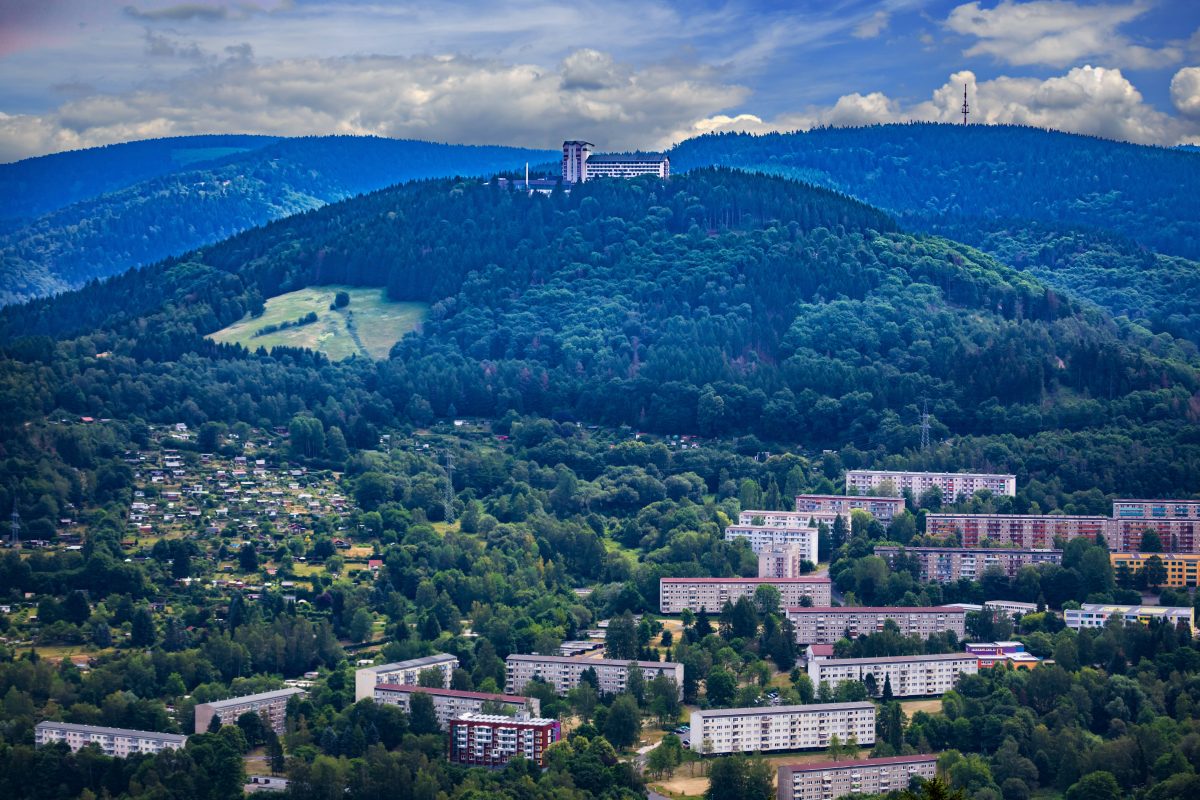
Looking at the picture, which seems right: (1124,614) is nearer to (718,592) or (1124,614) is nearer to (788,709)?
(718,592)

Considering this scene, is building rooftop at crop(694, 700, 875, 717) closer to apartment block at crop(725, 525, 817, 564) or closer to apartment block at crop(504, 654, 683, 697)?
apartment block at crop(504, 654, 683, 697)

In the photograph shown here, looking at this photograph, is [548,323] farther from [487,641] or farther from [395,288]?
[487,641]

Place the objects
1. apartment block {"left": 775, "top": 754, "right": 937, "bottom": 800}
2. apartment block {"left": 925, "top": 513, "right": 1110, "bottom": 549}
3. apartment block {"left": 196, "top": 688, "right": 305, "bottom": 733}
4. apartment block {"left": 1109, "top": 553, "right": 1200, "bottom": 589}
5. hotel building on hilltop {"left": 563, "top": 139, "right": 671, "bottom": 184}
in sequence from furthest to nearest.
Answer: hotel building on hilltop {"left": 563, "top": 139, "right": 671, "bottom": 184} → apartment block {"left": 925, "top": 513, "right": 1110, "bottom": 549} → apartment block {"left": 1109, "top": 553, "right": 1200, "bottom": 589} → apartment block {"left": 196, "top": 688, "right": 305, "bottom": 733} → apartment block {"left": 775, "top": 754, "right": 937, "bottom": 800}

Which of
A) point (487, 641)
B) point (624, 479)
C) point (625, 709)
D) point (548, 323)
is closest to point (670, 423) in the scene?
point (624, 479)

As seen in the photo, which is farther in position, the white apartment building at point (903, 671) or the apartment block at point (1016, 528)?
the apartment block at point (1016, 528)

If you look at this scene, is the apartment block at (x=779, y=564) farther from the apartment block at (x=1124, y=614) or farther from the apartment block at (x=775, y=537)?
the apartment block at (x=1124, y=614)

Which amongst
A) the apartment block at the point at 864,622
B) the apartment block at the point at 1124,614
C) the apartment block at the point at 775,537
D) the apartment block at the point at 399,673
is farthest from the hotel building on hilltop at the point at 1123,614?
the apartment block at the point at 399,673

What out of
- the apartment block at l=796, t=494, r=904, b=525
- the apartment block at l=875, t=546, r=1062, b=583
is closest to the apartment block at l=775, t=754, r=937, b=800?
the apartment block at l=875, t=546, r=1062, b=583
